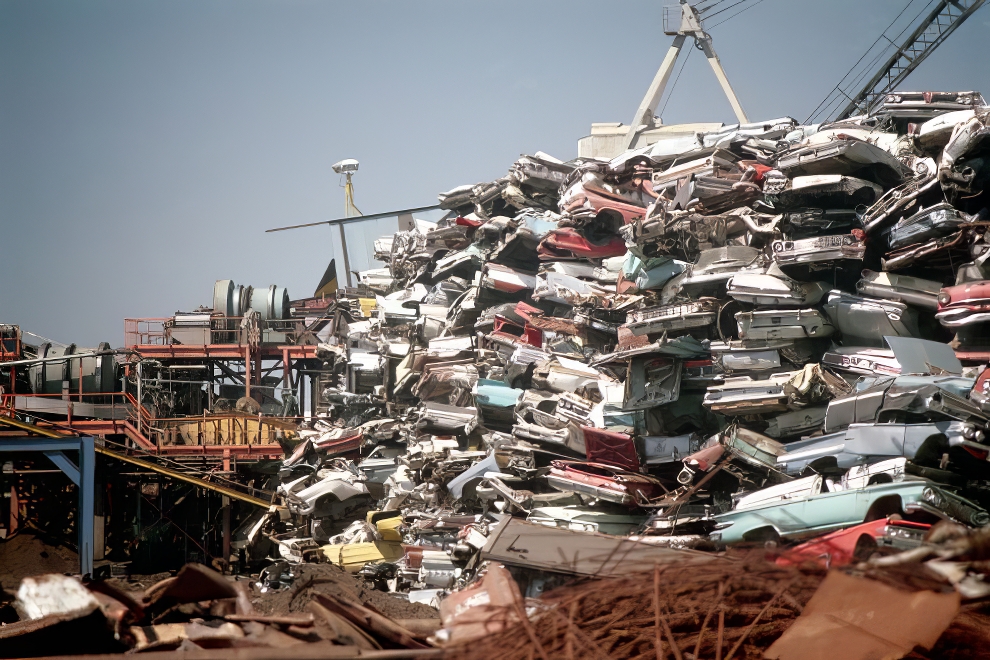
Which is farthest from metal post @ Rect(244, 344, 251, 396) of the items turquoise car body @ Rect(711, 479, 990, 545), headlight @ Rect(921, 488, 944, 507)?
headlight @ Rect(921, 488, 944, 507)

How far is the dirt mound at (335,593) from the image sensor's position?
11.1 metres

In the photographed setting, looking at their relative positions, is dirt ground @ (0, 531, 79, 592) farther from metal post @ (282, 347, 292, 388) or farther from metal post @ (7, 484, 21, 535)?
metal post @ (282, 347, 292, 388)

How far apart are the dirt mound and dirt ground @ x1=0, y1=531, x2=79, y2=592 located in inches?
378

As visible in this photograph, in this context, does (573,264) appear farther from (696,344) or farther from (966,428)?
(966,428)

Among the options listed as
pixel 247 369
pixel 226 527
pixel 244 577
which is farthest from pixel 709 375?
pixel 247 369

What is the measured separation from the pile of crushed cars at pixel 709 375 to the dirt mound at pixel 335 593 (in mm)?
659

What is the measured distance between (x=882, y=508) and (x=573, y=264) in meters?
11.3

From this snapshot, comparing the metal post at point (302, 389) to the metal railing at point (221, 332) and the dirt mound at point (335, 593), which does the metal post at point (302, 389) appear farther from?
the dirt mound at point (335, 593)

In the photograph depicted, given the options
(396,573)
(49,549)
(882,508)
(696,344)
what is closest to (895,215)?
(696,344)

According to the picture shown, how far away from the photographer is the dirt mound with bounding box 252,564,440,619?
11.1 meters

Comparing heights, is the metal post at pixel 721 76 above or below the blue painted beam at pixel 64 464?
above

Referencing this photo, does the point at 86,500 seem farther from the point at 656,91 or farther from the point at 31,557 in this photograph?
the point at 656,91

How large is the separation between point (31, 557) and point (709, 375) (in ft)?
60.5

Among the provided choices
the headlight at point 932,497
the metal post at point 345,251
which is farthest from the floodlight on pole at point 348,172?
the headlight at point 932,497
